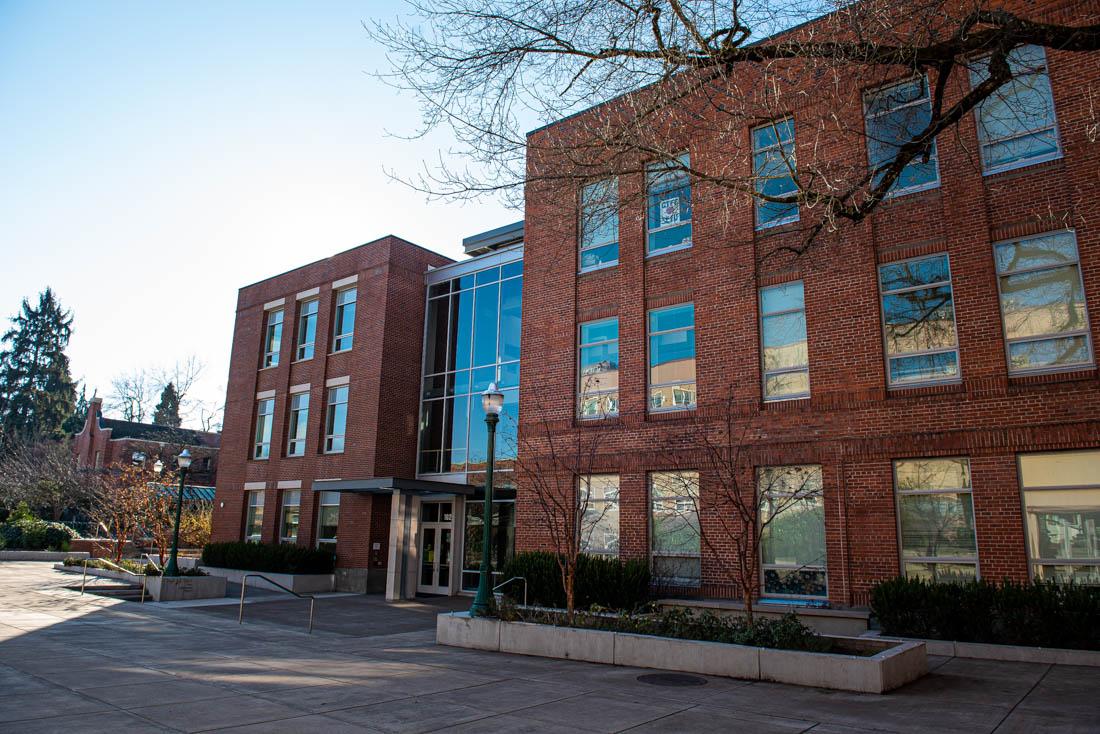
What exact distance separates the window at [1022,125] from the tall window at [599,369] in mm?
8813

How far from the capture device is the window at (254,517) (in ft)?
94.5

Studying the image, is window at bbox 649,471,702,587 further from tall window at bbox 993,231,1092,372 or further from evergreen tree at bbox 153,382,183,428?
evergreen tree at bbox 153,382,183,428

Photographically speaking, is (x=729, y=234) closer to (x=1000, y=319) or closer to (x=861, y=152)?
(x=861, y=152)

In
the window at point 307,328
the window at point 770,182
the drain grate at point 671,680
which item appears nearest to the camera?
the drain grate at point 671,680

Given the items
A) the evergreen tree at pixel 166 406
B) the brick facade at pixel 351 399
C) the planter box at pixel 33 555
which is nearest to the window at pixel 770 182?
the brick facade at pixel 351 399

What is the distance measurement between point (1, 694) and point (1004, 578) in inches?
553

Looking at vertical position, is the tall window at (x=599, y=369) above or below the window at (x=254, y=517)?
above

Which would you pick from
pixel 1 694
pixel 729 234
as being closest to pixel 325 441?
pixel 729 234

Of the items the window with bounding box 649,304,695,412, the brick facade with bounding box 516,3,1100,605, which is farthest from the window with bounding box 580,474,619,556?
the window with bounding box 649,304,695,412

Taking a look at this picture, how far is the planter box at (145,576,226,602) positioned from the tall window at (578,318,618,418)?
12.0 metres

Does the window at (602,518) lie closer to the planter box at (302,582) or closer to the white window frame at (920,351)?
the white window frame at (920,351)

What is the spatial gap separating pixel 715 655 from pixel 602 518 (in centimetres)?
771

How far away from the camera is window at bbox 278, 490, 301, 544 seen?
27281 millimetres

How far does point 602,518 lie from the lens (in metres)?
17.6
